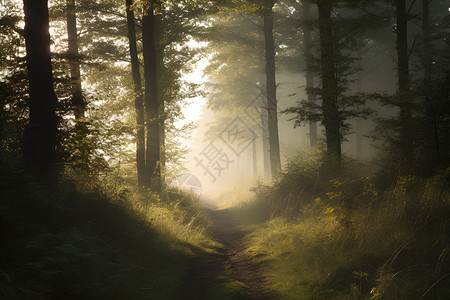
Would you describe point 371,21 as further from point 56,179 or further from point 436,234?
point 56,179

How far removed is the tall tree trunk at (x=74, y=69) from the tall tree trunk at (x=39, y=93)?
3.68 feet

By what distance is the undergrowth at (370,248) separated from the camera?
172 inches

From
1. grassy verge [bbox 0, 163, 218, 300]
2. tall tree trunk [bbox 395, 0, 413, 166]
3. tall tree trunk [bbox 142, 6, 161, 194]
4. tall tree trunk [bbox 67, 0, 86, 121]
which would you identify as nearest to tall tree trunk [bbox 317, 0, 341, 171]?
tall tree trunk [bbox 395, 0, 413, 166]

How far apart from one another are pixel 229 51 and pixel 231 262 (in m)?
17.1

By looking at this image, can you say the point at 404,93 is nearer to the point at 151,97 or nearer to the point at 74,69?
the point at 151,97

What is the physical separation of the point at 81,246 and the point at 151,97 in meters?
7.82

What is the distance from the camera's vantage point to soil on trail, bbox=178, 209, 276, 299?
5520mm

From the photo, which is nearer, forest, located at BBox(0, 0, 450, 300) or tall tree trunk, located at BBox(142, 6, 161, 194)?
forest, located at BBox(0, 0, 450, 300)

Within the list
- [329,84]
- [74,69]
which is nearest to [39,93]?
[74,69]

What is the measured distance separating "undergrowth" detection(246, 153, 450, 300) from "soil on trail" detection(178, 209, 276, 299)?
0.94 ft

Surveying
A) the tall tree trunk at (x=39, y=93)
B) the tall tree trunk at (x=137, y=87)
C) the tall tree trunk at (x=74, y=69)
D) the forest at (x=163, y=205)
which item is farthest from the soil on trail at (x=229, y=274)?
the tall tree trunk at (x=74, y=69)

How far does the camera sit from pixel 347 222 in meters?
6.34

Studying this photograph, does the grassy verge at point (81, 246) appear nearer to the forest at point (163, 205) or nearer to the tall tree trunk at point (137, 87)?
the forest at point (163, 205)

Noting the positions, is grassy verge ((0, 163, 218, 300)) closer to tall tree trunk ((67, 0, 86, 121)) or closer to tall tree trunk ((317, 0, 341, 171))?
tall tree trunk ((67, 0, 86, 121))
